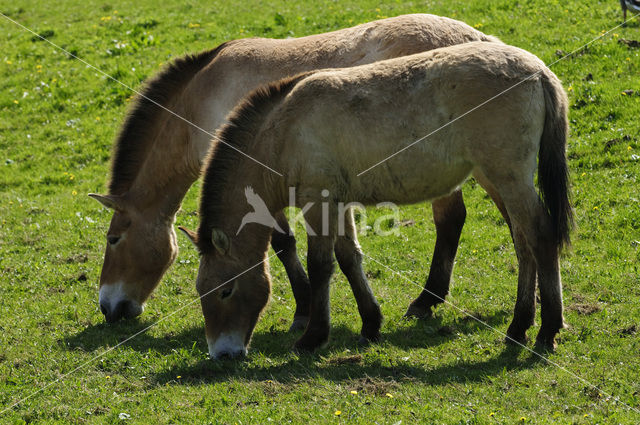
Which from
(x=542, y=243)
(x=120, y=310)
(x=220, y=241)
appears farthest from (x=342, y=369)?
(x=120, y=310)

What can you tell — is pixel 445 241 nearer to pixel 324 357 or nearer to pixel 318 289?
pixel 318 289

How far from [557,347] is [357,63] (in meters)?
3.42

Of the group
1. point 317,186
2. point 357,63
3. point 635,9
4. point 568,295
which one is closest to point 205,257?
point 317,186

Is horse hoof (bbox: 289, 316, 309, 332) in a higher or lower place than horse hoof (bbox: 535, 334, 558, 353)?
lower

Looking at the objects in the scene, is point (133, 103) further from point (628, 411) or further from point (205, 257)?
point (628, 411)

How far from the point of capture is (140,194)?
302 inches

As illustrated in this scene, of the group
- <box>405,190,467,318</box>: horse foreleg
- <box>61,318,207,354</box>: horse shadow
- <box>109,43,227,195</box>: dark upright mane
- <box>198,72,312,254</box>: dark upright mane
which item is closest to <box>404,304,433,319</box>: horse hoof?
<box>405,190,467,318</box>: horse foreleg

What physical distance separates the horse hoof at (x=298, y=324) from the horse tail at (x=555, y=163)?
8.38 feet

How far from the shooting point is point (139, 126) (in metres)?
7.89

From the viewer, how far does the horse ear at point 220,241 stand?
6.20 meters

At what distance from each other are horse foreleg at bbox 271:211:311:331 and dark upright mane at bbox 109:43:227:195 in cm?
168

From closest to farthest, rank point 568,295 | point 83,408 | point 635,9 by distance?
point 83,408
point 568,295
point 635,9

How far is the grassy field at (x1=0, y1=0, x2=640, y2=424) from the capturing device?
5.38 m

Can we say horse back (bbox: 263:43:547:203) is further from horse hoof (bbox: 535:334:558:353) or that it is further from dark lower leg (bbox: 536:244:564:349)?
horse hoof (bbox: 535:334:558:353)
